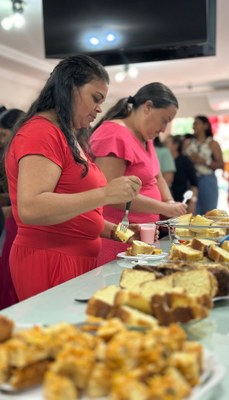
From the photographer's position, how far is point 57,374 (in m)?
0.63

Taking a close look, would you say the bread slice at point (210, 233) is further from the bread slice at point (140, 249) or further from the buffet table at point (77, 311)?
the buffet table at point (77, 311)

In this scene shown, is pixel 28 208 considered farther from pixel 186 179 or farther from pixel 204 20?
pixel 186 179

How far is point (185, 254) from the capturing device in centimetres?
141

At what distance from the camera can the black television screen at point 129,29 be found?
11.6 ft

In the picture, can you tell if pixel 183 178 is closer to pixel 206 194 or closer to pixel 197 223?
pixel 206 194

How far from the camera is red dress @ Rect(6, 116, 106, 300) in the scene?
1583 millimetres

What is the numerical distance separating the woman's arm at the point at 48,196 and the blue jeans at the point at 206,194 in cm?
396

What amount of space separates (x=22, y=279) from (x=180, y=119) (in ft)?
31.7

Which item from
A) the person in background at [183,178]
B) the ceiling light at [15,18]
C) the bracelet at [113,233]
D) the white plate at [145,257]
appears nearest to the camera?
the white plate at [145,257]

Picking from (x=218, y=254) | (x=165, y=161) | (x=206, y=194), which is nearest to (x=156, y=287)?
(x=218, y=254)

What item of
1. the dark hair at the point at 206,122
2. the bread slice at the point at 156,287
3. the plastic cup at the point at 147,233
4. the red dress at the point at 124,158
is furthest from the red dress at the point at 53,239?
the dark hair at the point at 206,122

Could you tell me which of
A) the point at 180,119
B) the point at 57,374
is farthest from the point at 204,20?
the point at 180,119

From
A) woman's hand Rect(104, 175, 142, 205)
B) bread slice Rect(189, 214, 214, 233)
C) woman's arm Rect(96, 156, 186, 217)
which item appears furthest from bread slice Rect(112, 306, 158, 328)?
woman's arm Rect(96, 156, 186, 217)

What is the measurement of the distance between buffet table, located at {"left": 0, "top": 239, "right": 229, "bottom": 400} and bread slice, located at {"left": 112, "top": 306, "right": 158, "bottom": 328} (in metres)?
0.12
